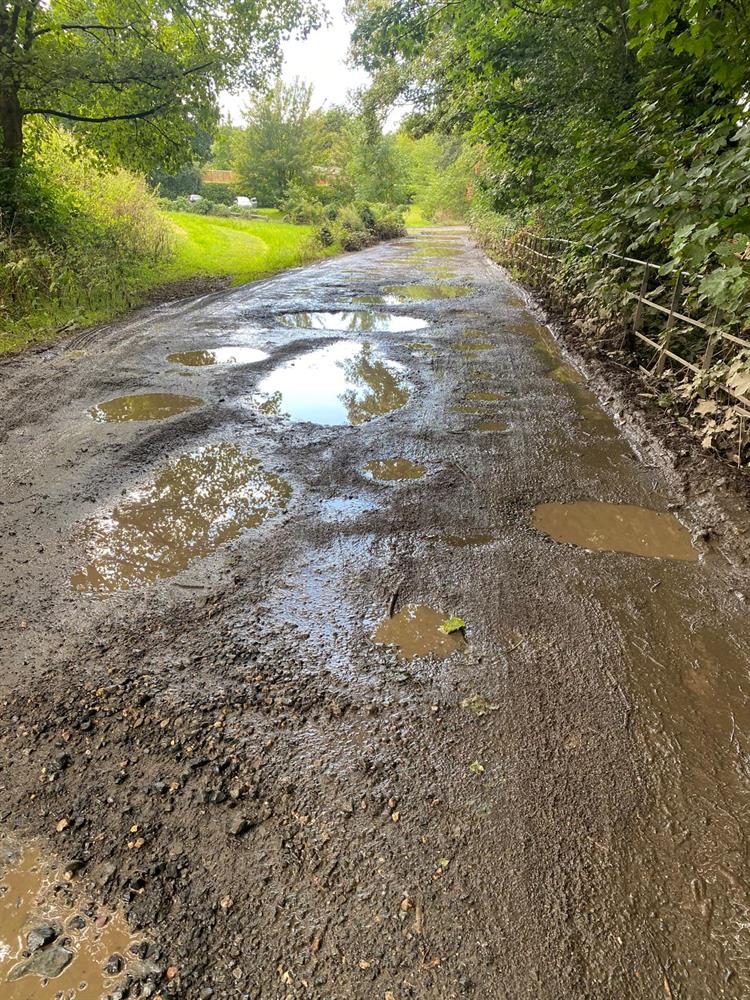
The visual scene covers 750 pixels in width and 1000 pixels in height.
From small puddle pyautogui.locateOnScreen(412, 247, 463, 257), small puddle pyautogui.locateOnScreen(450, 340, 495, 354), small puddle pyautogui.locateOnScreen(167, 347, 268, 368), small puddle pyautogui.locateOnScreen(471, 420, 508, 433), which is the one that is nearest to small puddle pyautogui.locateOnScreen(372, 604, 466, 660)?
small puddle pyautogui.locateOnScreen(471, 420, 508, 433)

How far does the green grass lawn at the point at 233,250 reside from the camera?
15.6m

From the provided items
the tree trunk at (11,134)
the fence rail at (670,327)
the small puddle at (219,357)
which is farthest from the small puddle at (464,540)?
the tree trunk at (11,134)

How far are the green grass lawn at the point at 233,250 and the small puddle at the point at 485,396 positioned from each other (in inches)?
406

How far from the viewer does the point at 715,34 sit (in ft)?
12.0

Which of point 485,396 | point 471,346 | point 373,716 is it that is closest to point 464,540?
point 373,716

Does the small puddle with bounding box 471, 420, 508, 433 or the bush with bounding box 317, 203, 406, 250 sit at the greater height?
the bush with bounding box 317, 203, 406, 250

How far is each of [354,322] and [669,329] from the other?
569cm

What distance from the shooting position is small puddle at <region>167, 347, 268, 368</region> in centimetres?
746

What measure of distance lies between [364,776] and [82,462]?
3768mm

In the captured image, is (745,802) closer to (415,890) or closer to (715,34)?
(415,890)

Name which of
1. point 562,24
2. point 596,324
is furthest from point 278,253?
point 596,324

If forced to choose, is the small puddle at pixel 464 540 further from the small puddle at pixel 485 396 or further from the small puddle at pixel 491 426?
the small puddle at pixel 485 396

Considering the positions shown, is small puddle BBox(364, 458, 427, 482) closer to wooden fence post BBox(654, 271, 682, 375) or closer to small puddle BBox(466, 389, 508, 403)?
small puddle BBox(466, 389, 508, 403)

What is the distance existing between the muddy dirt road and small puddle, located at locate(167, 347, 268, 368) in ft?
8.22
